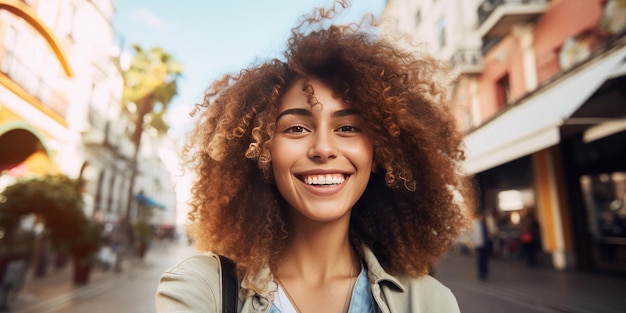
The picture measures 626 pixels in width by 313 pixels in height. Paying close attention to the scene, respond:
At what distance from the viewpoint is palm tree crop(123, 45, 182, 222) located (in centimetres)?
1463

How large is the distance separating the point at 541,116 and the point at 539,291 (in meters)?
3.15

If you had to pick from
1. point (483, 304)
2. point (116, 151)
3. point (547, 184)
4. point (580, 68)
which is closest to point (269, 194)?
point (483, 304)

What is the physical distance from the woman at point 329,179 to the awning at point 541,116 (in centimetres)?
435

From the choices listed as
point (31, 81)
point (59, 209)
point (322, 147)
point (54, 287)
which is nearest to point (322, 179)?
point (322, 147)

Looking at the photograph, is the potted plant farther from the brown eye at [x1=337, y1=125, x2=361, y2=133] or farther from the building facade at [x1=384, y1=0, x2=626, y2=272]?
the building facade at [x1=384, y1=0, x2=626, y2=272]

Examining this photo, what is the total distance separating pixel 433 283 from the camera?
1.40 meters

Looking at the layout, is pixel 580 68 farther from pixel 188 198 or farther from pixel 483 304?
pixel 188 198

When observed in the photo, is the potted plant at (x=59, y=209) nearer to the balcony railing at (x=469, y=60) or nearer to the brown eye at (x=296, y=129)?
the brown eye at (x=296, y=129)

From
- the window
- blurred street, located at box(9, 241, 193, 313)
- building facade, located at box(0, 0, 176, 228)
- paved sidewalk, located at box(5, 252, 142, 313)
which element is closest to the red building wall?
the window

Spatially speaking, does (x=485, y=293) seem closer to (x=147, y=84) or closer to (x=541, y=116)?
(x=541, y=116)

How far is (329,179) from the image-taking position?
1.33m

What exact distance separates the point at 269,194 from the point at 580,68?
8246 millimetres

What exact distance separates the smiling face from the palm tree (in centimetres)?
1420

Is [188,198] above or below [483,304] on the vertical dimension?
above
